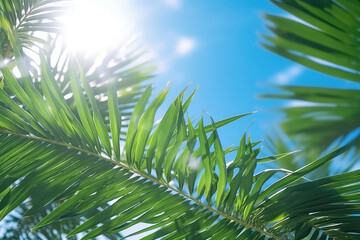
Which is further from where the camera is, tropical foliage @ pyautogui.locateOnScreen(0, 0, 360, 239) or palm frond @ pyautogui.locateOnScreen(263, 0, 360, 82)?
tropical foliage @ pyautogui.locateOnScreen(0, 0, 360, 239)

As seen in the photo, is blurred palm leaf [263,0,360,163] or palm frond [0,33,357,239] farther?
palm frond [0,33,357,239]

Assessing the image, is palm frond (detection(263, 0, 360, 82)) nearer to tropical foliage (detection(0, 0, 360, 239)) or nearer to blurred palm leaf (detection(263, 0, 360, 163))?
blurred palm leaf (detection(263, 0, 360, 163))

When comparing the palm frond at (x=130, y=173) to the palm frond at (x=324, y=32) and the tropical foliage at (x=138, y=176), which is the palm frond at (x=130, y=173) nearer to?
the tropical foliage at (x=138, y=176)

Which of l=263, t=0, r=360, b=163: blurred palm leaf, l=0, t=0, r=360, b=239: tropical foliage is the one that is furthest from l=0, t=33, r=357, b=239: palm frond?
l=263, t=0, r=360, b=163: blurred palm leaf

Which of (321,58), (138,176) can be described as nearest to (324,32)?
(321,58)

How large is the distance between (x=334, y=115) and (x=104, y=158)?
Answer: 34.1 inches

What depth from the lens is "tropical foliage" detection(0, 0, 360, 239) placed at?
1027 mm

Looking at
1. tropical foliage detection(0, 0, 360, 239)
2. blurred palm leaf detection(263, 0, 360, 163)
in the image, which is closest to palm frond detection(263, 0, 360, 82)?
blurred palm leaf detection(263, 0, 360, 163)

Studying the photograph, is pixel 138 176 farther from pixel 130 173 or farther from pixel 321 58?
pixel 321 58

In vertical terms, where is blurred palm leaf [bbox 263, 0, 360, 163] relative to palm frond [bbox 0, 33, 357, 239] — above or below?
below

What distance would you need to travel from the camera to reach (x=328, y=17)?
367mm

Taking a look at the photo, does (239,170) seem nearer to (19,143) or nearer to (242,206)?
(242,206)

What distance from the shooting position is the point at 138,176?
1103mm

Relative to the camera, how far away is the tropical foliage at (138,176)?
103 centimetres
